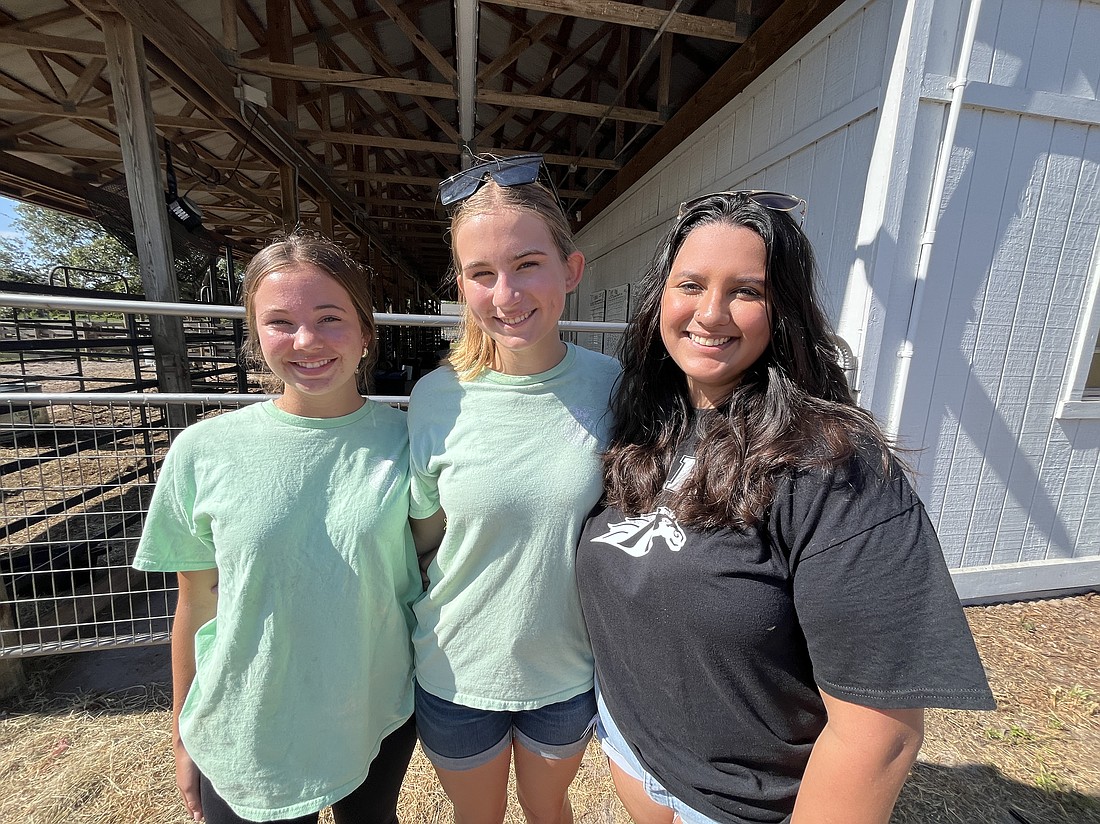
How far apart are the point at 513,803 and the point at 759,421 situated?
1.75 metres

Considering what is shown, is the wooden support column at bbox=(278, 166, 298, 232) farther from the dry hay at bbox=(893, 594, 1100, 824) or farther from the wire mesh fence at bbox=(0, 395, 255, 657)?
the dry hay at bbox=(893, 594, 1100, 824)

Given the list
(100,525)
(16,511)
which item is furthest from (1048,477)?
(16,511)

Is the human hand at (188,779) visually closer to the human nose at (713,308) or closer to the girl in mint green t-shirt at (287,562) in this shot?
the girl in mint green t-shirt at (287,562)

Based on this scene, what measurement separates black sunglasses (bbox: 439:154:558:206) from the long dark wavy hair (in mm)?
334

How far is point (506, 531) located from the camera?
39.3 inches

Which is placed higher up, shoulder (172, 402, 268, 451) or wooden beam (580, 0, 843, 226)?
wooden beam (580, 0, 843, 226)

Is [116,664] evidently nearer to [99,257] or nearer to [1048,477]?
[1048,477]

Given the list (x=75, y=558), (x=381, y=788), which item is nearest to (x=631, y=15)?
(x=381, y=788)

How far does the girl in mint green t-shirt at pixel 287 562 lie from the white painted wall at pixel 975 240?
8.12 feet

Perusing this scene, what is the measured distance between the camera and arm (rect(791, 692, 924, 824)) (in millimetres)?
716

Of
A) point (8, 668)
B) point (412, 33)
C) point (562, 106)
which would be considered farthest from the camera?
point (562, 106)

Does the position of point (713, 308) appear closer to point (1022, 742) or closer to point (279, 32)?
point (1022, 742)

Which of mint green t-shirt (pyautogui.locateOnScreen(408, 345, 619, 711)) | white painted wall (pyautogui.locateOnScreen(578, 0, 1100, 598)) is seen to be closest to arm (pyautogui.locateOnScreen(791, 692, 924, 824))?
mint green t-shirt (pyautogui.locateOnScreen(408, 345, 619, 711))

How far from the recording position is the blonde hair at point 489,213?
1.02m
